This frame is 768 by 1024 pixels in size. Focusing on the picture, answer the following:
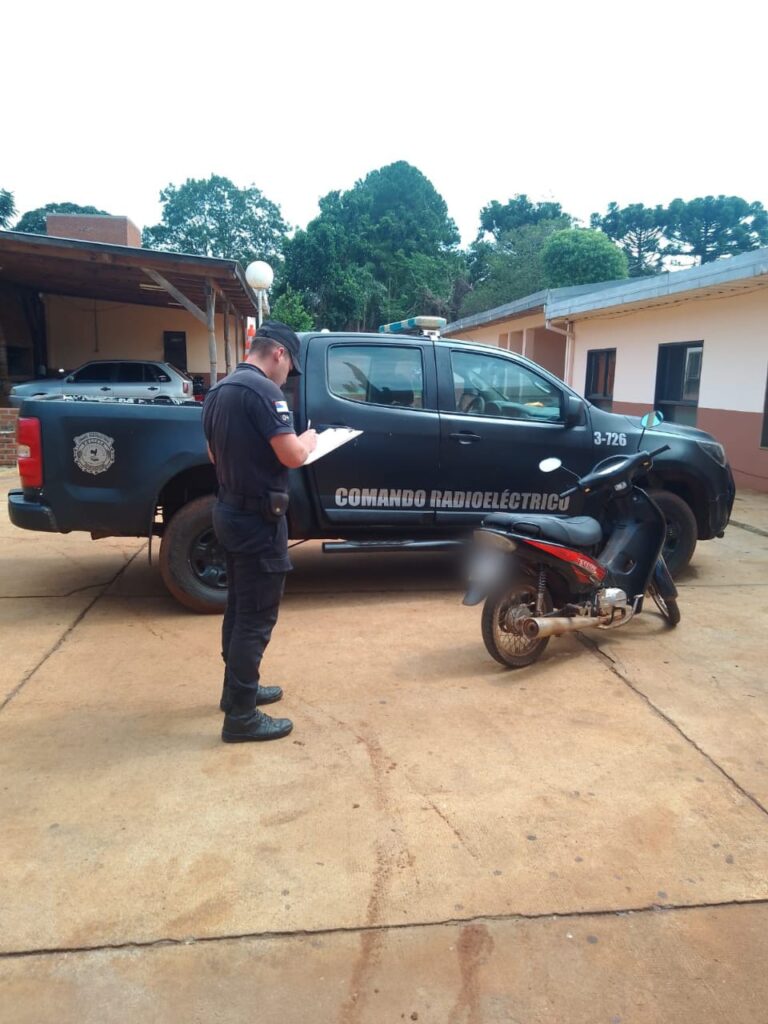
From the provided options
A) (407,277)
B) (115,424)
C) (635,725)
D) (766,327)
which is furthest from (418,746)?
(407,277)

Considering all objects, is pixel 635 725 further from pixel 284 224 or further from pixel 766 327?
A: pixel 284 224

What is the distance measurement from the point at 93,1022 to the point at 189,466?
351 cm

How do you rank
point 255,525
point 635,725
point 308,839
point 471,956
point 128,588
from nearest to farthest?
point 471,956 → point 308,839 → point 255,525 → point 635,725 → point 128,588

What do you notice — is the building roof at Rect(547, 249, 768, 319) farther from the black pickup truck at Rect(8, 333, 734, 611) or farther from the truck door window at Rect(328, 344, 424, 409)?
the truck door window at Rect(328, 344, 424, 409)

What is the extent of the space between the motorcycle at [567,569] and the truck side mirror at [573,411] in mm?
790

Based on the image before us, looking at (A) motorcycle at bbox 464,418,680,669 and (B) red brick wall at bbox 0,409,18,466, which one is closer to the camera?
(A) motorcycle at bbox 464,418,680,669

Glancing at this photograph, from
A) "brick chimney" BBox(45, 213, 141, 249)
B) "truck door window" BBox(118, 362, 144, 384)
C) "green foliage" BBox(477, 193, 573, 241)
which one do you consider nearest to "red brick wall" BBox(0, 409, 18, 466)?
"truck door window" BBox(118, 362, 144, 384)

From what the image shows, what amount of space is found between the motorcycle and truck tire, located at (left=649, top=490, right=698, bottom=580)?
1.16 metres

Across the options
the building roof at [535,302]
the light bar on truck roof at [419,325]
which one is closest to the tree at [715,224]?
the building roof at [535,302]

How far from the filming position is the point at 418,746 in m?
3.45

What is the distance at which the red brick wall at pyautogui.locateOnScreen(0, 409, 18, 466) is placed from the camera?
1238 centimetres

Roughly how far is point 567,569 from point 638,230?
68.9 metres

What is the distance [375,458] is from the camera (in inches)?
211

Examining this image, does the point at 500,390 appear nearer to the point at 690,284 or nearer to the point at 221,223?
the point at 690,284
